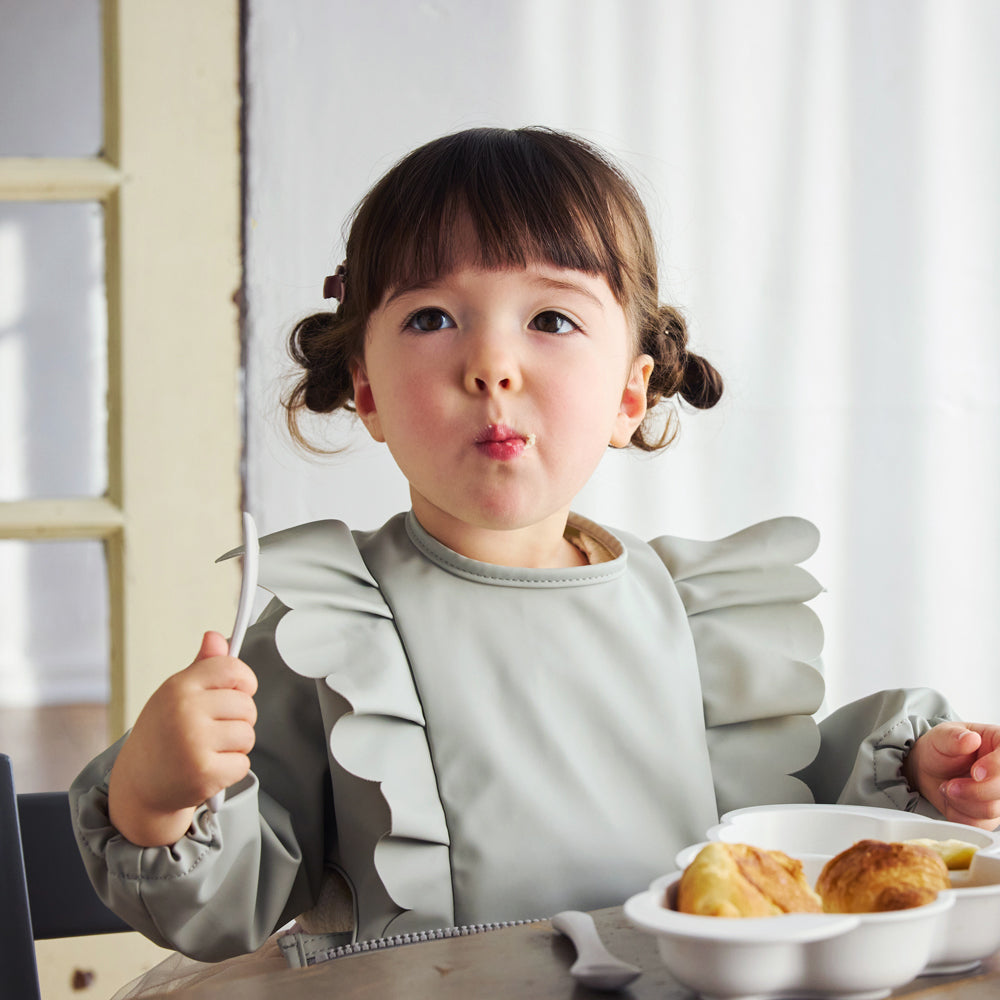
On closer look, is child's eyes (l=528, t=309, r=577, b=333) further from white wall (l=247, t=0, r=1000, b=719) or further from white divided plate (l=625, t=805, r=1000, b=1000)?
white wall (l=247, t=0, r=1000, b=719)

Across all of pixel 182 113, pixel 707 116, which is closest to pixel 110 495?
pixel 182 113

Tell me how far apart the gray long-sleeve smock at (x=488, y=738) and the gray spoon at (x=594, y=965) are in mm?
213

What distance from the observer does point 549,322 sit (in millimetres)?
718

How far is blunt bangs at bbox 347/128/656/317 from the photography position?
706 millimetres

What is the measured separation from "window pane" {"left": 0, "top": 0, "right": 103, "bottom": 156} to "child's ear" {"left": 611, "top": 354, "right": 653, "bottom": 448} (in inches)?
30.5

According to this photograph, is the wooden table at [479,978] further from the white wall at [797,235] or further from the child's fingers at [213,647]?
the white wall at [797,235]

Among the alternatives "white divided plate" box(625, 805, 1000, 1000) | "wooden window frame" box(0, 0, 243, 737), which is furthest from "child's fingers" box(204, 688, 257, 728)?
"wooden window frame" box(0, 0, 243, 737)

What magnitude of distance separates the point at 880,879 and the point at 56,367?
3.88 ft

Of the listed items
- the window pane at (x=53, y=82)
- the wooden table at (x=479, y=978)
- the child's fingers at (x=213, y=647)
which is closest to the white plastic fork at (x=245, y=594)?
the child's fingers at (x=213, y=647)

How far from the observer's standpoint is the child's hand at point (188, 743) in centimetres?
51

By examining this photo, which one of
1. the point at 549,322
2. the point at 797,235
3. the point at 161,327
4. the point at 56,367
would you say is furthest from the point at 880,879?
the point at 797,235

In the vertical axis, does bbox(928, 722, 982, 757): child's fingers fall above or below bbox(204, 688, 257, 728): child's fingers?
below

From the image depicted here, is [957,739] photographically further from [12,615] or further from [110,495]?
[12,615]

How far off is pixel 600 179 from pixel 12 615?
3.05 ft
